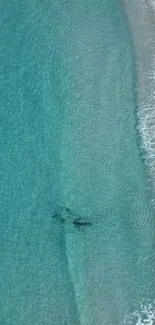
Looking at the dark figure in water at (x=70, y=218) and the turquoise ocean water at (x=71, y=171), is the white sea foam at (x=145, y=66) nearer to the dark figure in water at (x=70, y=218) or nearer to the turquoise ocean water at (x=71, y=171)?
the turquoise ocean water at (x=71, y=171)

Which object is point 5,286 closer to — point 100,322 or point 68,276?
point 68,276

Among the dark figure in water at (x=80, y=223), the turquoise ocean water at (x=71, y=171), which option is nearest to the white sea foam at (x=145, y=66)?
the turquoise ocean water at (x=71, y=171)

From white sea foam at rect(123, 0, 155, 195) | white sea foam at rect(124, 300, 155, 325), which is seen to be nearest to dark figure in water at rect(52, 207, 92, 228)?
white sea foam at rect(123, 0, 155, 195)

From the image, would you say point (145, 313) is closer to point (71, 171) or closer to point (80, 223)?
point (80, 223)

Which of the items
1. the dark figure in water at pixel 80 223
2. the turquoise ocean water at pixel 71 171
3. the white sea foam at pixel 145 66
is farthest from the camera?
the white sea foam at pixel 145 66

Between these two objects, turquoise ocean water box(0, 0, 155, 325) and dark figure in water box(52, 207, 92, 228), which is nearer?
turquoise ocean water box(0, 0, 155, 325)

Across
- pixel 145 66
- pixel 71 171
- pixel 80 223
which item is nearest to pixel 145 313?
pixel 80 223

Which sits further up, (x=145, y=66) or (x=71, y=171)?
(x=145, y=66)

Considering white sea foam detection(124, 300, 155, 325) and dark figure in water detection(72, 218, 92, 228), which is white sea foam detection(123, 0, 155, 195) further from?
white sea foam detection(124, 300, 155, 325)

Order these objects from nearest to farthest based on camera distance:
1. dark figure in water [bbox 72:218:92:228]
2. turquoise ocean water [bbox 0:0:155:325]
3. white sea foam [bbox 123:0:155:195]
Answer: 1. turquoise ocean water [bbox 0:0:155:325]
2. dark figure in water [bbox 72:218:92:228]
3. white sea foam [bbox 123:0:155:195]
